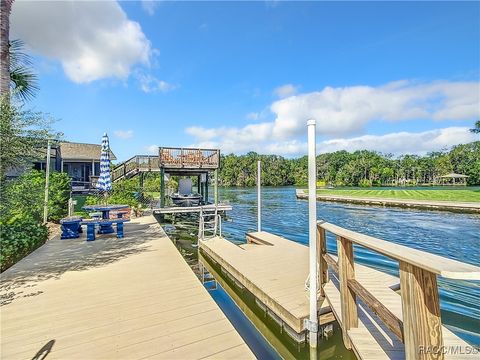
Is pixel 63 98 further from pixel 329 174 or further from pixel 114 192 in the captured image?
pixel 329 174

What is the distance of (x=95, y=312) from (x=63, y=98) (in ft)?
34.1

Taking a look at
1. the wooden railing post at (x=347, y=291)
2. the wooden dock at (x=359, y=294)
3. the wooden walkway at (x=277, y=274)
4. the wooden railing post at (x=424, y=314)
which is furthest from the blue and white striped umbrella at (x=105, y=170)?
the wooden railing post at (x=424, y=314)

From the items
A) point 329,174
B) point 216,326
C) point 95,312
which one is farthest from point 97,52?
point 329,174

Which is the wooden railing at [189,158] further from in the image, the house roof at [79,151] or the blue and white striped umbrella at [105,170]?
the house roof at [79,151]

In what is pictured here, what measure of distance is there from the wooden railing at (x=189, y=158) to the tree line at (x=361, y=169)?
6062 centimetres

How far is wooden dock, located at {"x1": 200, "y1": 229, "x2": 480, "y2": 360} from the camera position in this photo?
1516mm

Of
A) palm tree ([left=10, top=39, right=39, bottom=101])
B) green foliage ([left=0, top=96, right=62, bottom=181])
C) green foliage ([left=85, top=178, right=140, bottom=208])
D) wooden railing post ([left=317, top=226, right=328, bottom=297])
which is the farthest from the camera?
green foliage ([left=85, top=178, right=140, bottom=208])

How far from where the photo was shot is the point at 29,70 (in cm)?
722

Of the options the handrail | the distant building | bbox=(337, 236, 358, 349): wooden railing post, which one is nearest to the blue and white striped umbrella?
bbox=(337, 236, 358, 349): wooden railing post

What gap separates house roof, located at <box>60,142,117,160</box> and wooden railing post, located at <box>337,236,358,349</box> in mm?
22151

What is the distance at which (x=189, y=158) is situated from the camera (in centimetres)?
1564

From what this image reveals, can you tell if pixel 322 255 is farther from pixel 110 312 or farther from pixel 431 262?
pixel 110 312

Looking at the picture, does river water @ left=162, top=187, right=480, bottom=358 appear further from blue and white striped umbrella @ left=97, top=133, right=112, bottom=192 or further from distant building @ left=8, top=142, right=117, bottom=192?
distant building @ left=8, top=142, right=117, bottom=192

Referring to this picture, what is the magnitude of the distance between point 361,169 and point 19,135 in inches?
3136
